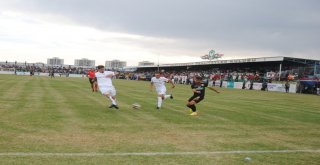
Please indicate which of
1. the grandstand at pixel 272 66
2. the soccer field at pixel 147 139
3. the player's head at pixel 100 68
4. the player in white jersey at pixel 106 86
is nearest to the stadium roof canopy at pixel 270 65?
the grandstand at pixel 272 66

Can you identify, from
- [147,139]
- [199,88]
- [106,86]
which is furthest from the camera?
[106,86]

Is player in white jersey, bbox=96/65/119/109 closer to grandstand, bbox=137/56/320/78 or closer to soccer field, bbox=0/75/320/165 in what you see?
soccer field, bbox=0/75/320/165

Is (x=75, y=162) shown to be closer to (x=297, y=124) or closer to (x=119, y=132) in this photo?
(x=119, y=132)

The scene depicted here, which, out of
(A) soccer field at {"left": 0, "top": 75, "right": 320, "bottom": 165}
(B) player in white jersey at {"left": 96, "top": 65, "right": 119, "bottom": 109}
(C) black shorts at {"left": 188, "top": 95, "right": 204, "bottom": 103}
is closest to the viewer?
(A) soccer field at {"left": 0, "top": 75, "right": 320, "bottom": 165}

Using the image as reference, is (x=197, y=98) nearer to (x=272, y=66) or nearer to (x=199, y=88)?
(x=199, y=88)

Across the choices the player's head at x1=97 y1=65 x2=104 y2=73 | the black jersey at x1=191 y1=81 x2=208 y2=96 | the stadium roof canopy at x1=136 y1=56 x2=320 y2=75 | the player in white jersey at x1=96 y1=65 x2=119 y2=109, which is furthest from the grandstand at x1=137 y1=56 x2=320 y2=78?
the player's head at x1=97 y1=65 x2=104 y2=73

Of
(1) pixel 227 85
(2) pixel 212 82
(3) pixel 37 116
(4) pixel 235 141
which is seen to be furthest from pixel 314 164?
(2) pixel 212 82

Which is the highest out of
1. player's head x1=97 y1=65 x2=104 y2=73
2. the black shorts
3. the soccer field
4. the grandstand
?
the grandstand

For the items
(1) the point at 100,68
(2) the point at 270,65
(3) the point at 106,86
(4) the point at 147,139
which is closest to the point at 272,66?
(2) the point at 270,65

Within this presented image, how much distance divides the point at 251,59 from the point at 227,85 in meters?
7.80

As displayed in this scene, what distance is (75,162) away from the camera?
6.73 m

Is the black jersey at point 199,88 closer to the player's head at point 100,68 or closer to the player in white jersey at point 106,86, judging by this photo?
the player in white jersey at point 106,86

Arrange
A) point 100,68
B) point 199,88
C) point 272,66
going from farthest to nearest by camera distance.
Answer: point 272,66, point 100,68, point 199,88

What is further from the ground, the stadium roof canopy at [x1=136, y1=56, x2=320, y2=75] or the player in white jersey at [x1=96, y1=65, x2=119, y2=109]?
the stadium roof canopy at [x1=136, y1=56, x2=320, y2=75]
